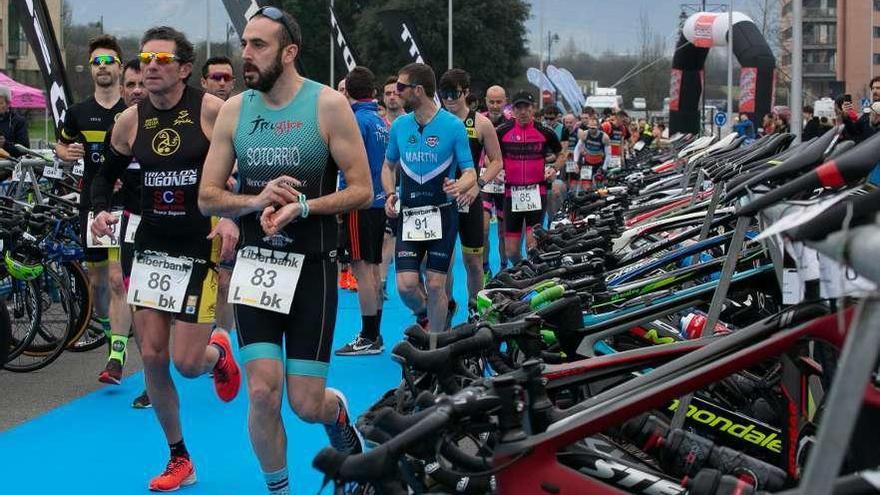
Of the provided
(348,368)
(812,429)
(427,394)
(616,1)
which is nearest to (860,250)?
(427,394)

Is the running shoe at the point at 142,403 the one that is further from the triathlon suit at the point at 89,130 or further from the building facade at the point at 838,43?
the building facade at the point at 838,43

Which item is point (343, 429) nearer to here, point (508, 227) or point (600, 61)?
point (508, 227)

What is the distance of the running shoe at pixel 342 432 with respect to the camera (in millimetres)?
5500

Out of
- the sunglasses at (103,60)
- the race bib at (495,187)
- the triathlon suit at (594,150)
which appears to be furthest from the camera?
the triathlon suit at (594,150)

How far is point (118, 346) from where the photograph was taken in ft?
28.0

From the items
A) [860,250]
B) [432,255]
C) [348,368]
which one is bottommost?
[348,368]

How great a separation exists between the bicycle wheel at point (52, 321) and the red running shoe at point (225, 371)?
2.73 m

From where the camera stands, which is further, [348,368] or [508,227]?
[508,227]

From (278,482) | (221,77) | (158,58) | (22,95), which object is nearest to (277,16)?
(158,58)

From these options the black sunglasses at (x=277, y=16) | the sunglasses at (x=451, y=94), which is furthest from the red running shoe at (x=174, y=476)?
the sunglasses at (x=451, y=94)

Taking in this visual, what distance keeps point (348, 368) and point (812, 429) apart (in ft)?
19.7

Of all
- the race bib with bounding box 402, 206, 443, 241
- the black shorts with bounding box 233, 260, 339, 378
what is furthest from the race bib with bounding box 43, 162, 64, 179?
the black shorts with bounding box 233, 260, 339, 378

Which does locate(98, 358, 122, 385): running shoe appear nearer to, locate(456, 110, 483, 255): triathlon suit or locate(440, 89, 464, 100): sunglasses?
locate(456, 110, 483, 255): triathlon suit

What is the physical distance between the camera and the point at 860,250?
2027mm
